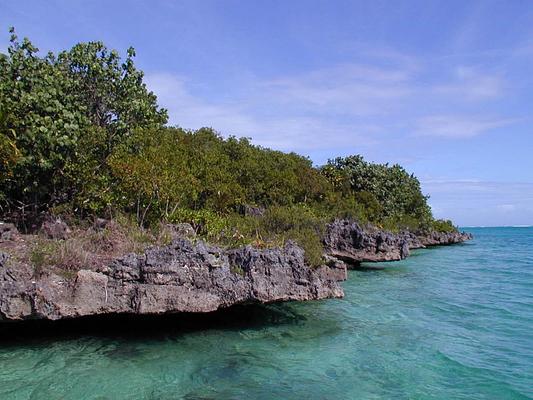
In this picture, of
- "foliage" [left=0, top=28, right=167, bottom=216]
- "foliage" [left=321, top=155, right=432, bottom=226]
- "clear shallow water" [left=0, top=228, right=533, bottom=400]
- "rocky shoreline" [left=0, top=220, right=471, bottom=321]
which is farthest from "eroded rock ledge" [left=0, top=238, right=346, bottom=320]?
"foliage" [left=321, top=155, right=432, bottom=226]

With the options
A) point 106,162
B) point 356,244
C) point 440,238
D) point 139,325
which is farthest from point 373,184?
point 139,325

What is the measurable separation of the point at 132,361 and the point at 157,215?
715 cm

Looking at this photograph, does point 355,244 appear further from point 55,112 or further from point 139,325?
point 55,112

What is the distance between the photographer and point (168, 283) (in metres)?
11.3

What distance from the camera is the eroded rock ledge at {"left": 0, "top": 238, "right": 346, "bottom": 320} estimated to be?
10.0 metres

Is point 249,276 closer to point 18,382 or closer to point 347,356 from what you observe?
point 347,356

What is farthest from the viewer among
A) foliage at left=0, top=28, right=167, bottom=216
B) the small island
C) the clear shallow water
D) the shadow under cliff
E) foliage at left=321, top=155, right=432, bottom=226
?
foliage at left=321, top=155, right=432, bottom=226

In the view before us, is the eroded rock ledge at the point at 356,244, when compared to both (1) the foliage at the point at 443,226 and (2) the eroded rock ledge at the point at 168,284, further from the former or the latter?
(1) the foliage at the point at 443,226

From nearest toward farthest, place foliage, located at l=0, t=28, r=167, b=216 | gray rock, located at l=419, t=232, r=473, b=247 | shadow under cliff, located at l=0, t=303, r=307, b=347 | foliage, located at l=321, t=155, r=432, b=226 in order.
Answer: shadow under cliff, located at l=0, t=303, r=307, b=347, foliage, located at l=0, t=28, r=167, b=216, foliage, located at l=321, t=155, r=432, b=226, gray rock, located at l=419, t=232, r=473, b=247

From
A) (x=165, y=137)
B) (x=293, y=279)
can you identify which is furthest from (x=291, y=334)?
(x=165, y=137)

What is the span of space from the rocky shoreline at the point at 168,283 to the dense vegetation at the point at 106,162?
1750 mm

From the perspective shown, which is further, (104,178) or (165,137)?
(165,137)

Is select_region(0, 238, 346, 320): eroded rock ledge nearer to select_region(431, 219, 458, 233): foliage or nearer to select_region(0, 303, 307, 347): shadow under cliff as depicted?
select_region(0, 303, 307, 347): shadow under cliff

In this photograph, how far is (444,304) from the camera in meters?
18.8
